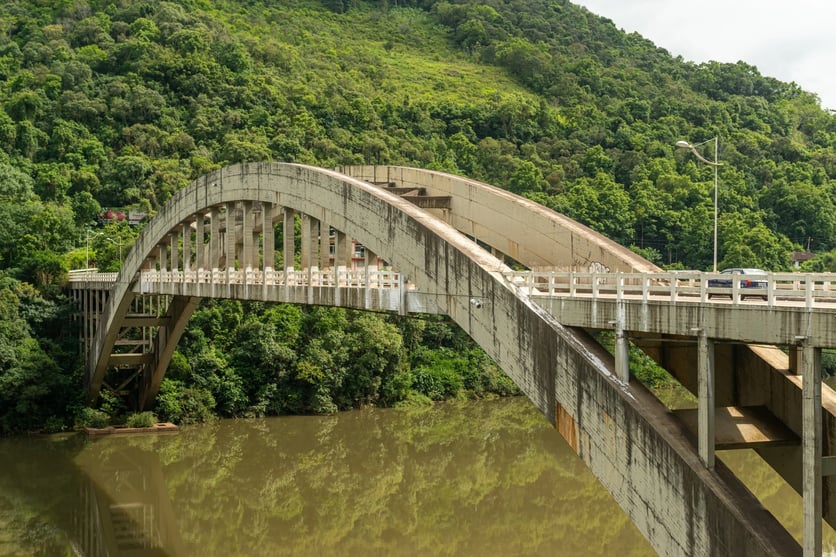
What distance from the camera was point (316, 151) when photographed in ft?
204

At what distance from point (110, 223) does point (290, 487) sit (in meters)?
27.4

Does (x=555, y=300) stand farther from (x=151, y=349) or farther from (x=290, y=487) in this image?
(x=151, y=349)

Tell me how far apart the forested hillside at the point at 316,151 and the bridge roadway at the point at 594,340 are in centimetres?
1770

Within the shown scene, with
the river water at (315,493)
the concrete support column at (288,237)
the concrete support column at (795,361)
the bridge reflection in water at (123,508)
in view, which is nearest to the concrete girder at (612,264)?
the concrete support column at (795,361)

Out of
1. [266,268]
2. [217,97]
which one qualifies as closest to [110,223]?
[217,97]

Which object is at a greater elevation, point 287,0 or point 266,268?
point 287,0

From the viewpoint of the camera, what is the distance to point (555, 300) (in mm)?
13672

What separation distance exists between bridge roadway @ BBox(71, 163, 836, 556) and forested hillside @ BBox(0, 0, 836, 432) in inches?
697

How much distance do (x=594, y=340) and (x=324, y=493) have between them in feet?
60.0

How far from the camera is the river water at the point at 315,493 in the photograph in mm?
24859

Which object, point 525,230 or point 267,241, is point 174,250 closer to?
point 267,241

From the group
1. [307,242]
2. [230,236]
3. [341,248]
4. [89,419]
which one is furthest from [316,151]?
[341,248]

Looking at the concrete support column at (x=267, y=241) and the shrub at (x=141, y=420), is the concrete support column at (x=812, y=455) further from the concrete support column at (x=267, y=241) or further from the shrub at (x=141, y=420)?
the shrub at (x=141, y=420)

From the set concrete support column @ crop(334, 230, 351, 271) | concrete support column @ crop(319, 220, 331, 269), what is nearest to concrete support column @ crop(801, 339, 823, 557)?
concrete support column @ crop(334, 230, 351, 271)
